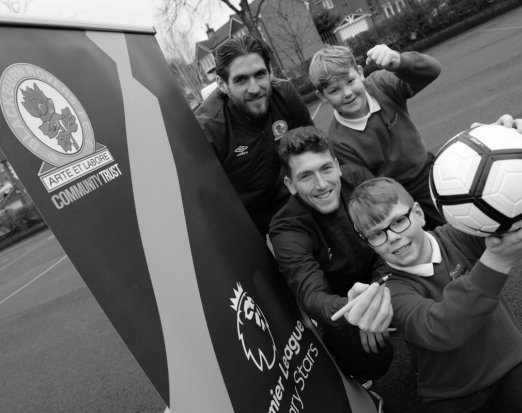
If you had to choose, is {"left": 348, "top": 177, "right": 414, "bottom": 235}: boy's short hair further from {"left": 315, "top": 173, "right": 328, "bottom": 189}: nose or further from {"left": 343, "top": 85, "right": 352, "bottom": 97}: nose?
{"left": 343, "top": 85, "right": 352, "bottom": 97}: nose

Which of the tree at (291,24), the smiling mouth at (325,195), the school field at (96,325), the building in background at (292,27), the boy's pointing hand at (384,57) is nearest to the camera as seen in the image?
the smiling mouth at (325,195)

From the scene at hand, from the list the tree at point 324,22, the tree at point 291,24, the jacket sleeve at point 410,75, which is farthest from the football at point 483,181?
the tree at point 324,22

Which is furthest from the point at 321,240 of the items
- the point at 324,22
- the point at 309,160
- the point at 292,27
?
the point at 324,22

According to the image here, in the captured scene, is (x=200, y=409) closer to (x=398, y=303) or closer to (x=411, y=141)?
(x=398, y=303)

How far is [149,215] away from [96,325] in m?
4.99

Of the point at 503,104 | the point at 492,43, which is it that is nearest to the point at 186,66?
the point at 492,43

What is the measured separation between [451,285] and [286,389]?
2.75 feet

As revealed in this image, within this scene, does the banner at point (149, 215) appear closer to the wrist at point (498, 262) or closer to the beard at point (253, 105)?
the beard at point (253, 105)

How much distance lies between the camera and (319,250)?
2.21 meters

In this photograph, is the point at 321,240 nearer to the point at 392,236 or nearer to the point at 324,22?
the point at 392,236

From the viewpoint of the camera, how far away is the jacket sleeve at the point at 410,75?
2.42 meters

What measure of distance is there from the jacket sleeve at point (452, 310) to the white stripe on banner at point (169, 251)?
0.70 m

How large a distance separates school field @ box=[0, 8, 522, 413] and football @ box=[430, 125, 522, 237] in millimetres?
1519

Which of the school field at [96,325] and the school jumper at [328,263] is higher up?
the school jumper at [328,263]
